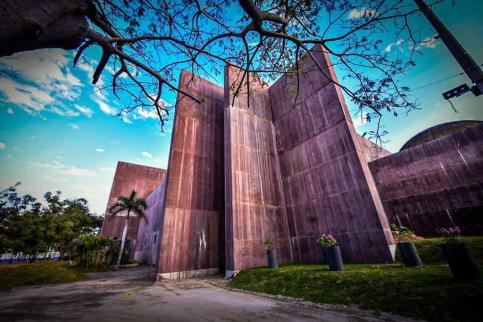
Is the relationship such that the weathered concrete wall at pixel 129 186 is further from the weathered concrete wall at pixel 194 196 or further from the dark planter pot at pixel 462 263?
the dark planter pot at pixel 462 263

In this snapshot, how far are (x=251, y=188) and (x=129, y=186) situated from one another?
23514 mm

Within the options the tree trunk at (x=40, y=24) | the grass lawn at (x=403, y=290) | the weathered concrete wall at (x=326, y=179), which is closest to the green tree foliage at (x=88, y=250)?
the weathered concrete wall at (x=326, y=179)

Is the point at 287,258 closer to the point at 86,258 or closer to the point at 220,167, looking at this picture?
the point at 220,167

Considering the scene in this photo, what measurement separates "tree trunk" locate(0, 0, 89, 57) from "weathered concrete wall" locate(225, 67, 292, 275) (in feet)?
22.6

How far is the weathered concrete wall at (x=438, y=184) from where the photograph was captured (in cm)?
887

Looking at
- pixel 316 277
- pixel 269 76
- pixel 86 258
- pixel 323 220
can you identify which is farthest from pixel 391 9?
pixel 86 258

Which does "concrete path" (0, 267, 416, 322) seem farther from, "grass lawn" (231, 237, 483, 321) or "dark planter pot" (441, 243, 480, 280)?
"dark planter pot" (441, 243, 480, 280)

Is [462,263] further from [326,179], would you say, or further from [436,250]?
[326,179]

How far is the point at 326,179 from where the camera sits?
31.1ft

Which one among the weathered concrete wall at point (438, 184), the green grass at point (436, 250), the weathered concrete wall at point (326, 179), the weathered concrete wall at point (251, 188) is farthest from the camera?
the weathered concrete wall at point (251, 188)

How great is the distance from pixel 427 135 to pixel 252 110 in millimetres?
15573

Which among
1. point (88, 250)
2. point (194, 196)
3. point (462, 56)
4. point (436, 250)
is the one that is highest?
point (462, 56)

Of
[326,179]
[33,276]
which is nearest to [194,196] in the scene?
[326,179]

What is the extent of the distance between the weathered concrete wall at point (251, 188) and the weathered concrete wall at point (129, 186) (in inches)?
872
